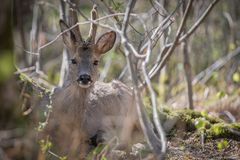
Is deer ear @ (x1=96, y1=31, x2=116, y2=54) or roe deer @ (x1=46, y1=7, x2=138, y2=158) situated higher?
deer ear @ (x1=96, y1=31, x2=116, y2=54)

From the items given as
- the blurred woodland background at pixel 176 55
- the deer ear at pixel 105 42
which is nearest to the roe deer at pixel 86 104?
the deer ear at pixel 105 42

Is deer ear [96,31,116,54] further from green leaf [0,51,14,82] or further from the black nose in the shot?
green leaf [0,51,14,82]

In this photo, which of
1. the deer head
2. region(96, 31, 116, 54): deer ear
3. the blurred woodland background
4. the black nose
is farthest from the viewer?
the blurred woodland background

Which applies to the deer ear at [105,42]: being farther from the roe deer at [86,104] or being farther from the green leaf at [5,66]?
the green leaf at [5,66]

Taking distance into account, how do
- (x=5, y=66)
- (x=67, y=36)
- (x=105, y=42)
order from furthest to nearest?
1. (x=105, y=42)
2. (x=67, y=36)
3. (x=5, y=66)

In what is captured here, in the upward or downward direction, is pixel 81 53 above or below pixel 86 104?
above

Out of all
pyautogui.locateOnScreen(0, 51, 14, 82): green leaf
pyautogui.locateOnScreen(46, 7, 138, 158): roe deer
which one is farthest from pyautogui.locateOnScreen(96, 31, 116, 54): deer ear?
pyautogui.locateOnScreen(0, 51, 14, 82): green leaf

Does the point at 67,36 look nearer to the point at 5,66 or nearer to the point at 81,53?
the point at 81,53

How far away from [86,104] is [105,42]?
863 millimetres

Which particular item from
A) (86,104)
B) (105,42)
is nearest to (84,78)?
(86,104)

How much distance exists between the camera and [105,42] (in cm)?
798

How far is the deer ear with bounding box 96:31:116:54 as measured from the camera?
788 centimetres

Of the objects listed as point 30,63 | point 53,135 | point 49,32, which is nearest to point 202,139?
point 53,135

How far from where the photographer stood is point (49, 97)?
749 centimetres
